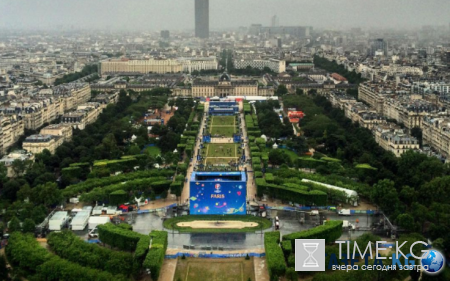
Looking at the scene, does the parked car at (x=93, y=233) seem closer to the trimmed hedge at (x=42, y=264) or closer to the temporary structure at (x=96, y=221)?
the temporary structure at (x=96, y=221)

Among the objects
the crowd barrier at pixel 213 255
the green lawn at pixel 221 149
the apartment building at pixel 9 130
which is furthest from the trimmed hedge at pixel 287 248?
the apartment building at pixel 9 130

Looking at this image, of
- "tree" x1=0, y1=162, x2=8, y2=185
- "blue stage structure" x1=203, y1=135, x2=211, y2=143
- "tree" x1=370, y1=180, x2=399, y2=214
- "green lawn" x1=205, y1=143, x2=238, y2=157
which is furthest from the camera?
A: "blue stage structure" x1=203, y1=135, x2=211, y2=143

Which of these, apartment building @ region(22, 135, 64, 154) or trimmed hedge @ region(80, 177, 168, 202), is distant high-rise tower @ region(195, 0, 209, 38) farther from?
trimmed hedge @ region(80, 177, 168, 202)

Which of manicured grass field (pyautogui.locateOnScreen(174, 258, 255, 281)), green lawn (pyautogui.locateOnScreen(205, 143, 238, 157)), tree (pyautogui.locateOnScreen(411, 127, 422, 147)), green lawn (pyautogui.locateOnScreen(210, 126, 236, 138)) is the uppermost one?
tree (pyautogui.locateOnScreen(411, 127, 422, 147))

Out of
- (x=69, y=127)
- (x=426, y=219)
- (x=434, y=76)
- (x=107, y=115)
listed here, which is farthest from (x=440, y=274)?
(x=434, y=76)

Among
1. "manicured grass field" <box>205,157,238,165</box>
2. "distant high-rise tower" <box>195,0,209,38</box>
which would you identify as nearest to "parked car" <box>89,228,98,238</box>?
"manicured grass field" <box>205,157,238,165</box>
